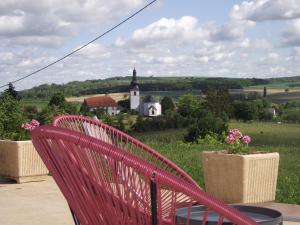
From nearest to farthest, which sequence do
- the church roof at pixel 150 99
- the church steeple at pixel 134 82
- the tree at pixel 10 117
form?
the tree at pixel 10 117 → the church roof at pixel 150 99 → the church steeple at pixel 134 82

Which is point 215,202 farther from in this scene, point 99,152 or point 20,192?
point 20,192

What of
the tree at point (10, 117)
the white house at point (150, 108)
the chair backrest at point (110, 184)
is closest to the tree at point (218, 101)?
the white house at point (150, 108)

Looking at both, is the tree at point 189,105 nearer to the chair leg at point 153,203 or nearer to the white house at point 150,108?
the white house at point 150,108

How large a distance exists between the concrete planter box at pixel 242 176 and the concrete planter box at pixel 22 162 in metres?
3.32

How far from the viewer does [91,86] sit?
86.9 m

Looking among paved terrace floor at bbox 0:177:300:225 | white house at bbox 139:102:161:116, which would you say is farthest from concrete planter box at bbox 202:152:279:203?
white house at bbox 139:102:161:116

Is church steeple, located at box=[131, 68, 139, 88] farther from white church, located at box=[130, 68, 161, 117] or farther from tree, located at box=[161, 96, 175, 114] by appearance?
tree, located at box=[161, 96, 175, 114]

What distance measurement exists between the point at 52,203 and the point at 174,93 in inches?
3576

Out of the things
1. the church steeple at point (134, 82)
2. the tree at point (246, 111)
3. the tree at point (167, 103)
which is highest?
the church steeple at point (134, 82)

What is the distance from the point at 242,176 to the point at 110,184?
409 cm

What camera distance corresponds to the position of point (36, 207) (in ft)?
24.6

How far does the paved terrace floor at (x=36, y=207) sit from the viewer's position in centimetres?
659

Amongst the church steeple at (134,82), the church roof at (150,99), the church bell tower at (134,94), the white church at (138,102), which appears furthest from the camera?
the church steeple at (134,82)

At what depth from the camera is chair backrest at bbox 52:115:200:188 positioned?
4574mm
